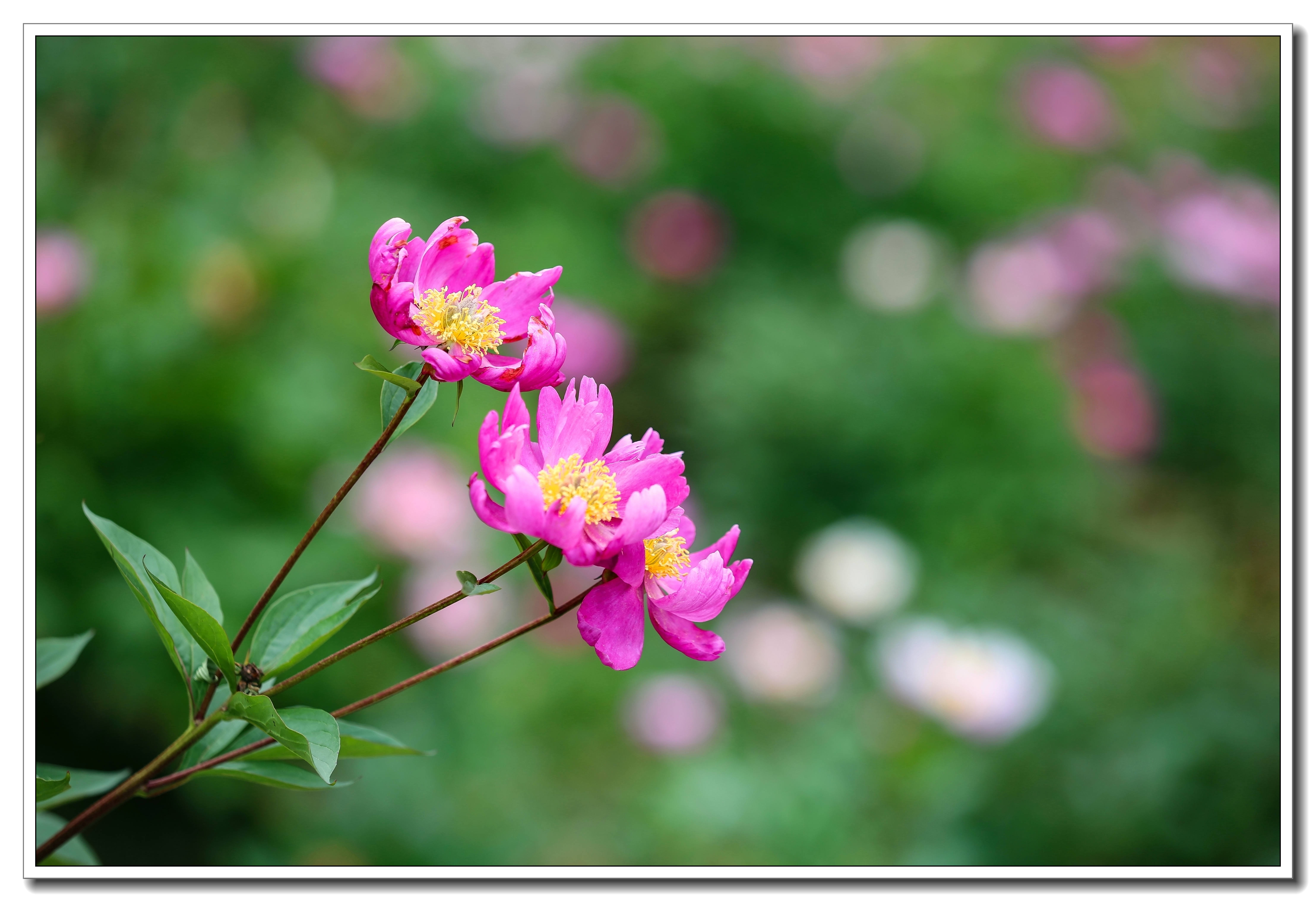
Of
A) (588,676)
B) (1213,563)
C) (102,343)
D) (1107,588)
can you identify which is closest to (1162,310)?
(1213,563)

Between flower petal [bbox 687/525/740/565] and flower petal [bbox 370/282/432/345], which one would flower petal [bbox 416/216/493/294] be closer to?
flower petal [bbox 370/282/432/345]

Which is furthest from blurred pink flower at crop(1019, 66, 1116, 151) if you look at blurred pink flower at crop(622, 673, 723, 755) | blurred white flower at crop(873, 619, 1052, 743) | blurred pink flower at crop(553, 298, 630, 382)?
blurred pink flower at crop(622, 673, 723, 755)

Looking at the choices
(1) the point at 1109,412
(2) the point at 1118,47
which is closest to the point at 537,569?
(1) the point at 1109,412

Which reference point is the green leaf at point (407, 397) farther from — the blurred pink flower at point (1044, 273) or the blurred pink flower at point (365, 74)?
the blurred pink flower at point (365, 74)

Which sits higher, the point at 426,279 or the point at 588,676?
the point at 426,279

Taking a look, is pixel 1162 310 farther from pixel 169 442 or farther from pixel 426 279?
pixel 426 279

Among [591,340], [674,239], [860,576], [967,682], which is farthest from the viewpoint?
[674,239]

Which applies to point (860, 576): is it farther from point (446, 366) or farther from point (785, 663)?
point (446, 366)
